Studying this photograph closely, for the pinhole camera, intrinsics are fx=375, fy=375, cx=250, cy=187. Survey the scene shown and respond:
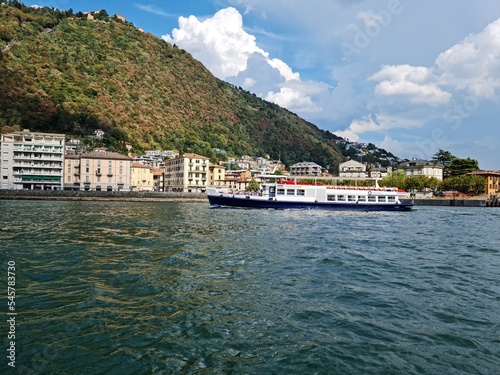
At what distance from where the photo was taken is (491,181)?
341ft

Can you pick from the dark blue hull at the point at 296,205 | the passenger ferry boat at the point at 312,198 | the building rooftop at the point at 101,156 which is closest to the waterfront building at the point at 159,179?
the building rooftop at the point at 101,156

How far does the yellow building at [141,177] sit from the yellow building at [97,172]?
7.02m

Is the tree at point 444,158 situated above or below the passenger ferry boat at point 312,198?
above

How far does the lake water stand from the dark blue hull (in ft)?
119

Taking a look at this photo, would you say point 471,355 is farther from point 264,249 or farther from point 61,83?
point 61,83

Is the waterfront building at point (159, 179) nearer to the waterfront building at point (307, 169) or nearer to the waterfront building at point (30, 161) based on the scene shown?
the waterfront building at point (30, 161)

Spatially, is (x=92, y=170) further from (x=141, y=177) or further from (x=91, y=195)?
(x=141, y=177)

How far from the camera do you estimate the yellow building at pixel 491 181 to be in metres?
102

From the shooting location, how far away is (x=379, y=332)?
7.67 m

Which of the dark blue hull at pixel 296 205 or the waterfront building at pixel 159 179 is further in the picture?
the waterfront building at pixel 159 179

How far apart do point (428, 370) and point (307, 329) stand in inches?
94.0

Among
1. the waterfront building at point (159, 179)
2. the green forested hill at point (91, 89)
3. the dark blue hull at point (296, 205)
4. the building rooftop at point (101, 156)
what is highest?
the green forested hill at point (91, 89)

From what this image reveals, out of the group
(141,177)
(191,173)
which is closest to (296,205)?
(191,173)

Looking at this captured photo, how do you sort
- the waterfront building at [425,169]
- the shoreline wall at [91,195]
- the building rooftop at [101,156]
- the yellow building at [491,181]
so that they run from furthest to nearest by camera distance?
the waterfront building at [425,169] → the yellow building at [491,181] → the building rooftop at [101,156] → the shoreline wall at [91,195]
